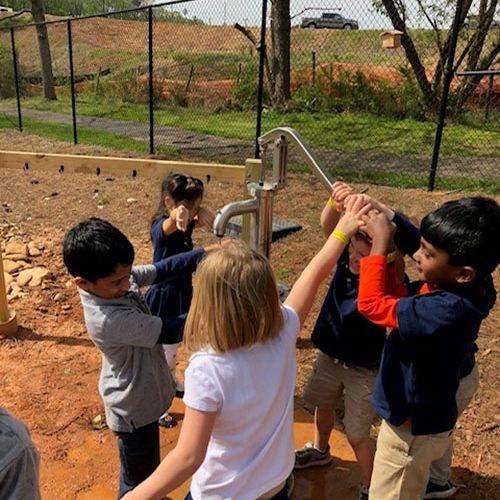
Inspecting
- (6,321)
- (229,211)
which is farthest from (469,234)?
(6,321)

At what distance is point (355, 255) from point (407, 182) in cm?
515

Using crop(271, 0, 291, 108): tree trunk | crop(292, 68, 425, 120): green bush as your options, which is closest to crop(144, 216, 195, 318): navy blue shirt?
crop(292, 68, 425, 120): green bush

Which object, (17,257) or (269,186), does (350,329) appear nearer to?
(269,186)

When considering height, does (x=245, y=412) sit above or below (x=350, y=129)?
below

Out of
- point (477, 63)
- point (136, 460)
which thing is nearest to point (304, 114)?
point (477, 63)

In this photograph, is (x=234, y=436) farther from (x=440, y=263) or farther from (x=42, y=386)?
(x=42, y=386)

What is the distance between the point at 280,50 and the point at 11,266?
821 cm

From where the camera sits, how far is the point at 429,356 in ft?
5.23

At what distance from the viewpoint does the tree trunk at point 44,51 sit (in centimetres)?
1406

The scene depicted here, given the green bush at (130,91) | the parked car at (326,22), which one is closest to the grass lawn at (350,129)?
the green bush at (130,91)

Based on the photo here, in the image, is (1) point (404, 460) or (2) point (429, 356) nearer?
(2) point (429, 356)

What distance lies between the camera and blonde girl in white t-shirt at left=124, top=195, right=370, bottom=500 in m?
1.27

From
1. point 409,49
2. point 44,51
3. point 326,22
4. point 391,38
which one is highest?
point 326,22

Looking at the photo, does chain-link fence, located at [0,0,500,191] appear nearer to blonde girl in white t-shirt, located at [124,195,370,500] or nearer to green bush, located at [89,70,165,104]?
green bush, located at [89,70,165,104]
